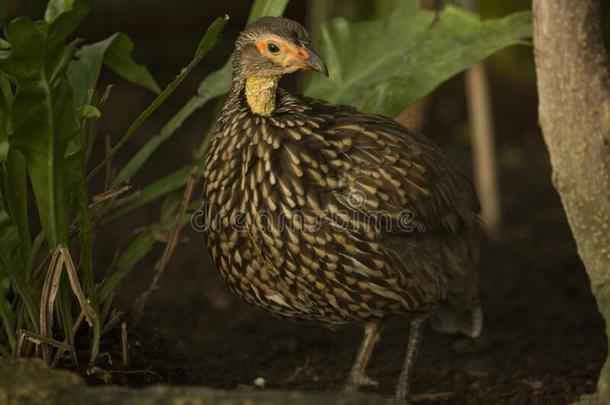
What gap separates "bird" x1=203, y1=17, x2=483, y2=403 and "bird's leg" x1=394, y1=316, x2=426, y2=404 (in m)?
0.23

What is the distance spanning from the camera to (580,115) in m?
3.72

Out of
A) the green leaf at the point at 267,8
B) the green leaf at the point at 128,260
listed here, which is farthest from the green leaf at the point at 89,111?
the green leaf at the point at 267,8

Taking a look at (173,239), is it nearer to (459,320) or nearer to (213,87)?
(213,87)

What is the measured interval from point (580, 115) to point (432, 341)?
1.74 m

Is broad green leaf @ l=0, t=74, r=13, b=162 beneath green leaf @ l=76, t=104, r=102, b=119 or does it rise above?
beneath

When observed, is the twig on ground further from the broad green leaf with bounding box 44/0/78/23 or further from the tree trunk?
the tree trunk

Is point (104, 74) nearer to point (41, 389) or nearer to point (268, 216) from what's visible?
point (268, 216)

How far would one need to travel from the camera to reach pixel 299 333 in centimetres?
530

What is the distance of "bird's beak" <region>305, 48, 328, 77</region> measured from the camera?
376 centimetres

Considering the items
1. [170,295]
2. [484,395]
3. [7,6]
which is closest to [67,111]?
[7,6]

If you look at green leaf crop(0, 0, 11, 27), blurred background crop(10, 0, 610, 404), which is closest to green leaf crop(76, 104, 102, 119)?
green leaf crop(0, 0, 11, 27)

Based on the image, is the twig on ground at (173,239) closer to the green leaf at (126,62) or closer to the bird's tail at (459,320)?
the green leaf at (126,62)

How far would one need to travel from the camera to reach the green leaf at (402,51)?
448 cm

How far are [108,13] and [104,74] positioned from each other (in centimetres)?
57
